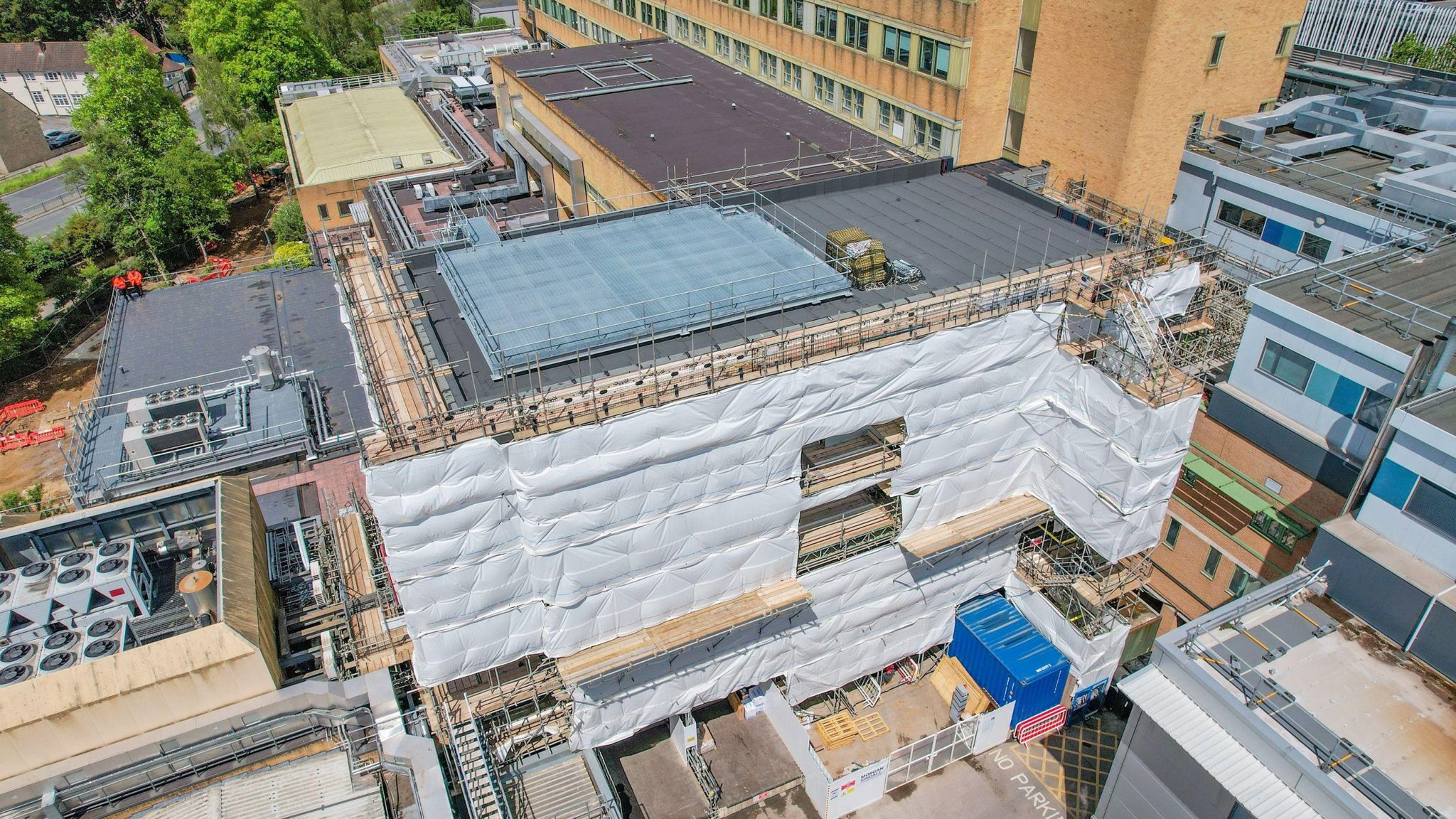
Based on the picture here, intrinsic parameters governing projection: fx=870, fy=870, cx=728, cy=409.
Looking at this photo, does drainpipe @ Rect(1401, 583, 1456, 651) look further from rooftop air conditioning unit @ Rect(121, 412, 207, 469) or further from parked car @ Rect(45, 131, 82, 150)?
parked car @ Rect(45, 131, 82, 150)

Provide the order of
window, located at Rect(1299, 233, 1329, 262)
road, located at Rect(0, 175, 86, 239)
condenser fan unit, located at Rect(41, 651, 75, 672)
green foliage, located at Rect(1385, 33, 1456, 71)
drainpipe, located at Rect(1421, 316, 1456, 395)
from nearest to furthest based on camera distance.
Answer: condenser fan unit, located at Rect(41, 651, 75, 672), drainpipe, located at Rect(1421, 316, 1456, 395), window, located at Rect(1299, 233, 1329, 262), green foliage, located at Rect(1385, 33, 1456, 71), road, located at Rect(0, 175, 86, 239)

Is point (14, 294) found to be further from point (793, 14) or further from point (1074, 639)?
point (1074, 639)

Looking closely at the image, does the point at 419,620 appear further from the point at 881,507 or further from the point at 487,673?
the point at 881,507

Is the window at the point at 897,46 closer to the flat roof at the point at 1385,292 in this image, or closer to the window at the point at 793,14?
the window at the point at 793,14

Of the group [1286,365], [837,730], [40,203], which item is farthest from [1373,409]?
[40,203]

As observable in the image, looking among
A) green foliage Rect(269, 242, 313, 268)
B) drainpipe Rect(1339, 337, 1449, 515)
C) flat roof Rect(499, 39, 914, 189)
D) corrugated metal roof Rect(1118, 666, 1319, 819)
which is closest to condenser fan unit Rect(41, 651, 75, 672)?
corrugated metal roof Rect(1118, 666, 1319, 819)
